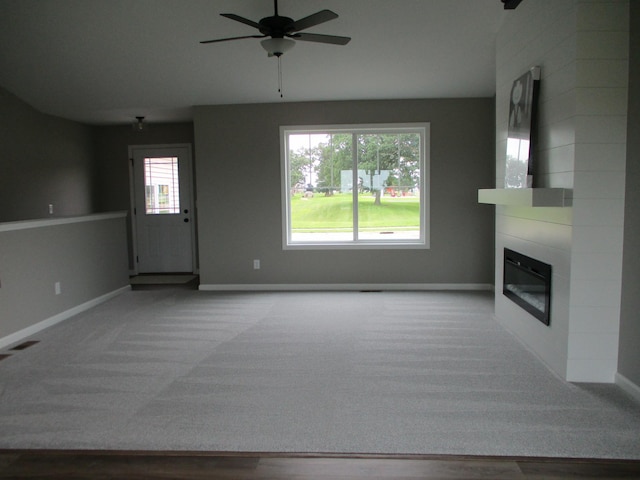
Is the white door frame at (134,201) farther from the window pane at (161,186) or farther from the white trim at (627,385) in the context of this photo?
the white trim at (627,385)

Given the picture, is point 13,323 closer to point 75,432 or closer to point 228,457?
point 75,432

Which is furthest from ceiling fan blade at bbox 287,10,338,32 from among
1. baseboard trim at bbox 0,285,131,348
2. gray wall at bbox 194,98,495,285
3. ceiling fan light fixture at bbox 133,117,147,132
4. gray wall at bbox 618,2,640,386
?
ceiling fan light fixture at bbox 133,117,147,132

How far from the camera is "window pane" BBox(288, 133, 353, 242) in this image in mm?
6543

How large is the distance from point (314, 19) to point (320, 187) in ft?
11.1

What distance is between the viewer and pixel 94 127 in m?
7.86

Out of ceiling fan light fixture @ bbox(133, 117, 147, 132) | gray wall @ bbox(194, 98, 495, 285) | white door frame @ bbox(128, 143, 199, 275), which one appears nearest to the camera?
gray wall @ bbox(194, 98, 495, 285)

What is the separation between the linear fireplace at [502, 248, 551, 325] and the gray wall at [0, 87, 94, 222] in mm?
5632

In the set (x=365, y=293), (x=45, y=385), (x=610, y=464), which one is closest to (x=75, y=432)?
(x=45, y=385)

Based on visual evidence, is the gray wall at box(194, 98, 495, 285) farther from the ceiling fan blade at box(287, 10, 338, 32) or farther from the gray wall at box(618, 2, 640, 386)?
the gray wall at box(618, 2, 640, 386)

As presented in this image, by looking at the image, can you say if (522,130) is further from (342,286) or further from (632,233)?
(342,286)

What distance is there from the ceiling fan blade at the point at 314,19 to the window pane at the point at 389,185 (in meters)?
3.07

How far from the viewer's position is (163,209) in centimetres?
796

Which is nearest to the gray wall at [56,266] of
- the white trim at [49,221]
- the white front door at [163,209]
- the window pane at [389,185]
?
the white trim at [49,221]

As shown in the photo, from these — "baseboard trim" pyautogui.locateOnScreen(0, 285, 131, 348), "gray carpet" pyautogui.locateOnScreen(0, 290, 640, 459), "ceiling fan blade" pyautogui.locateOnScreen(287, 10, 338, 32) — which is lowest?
"gray carpet" pyautogui.locateOnScreen(0, 290, 640, 459)
